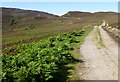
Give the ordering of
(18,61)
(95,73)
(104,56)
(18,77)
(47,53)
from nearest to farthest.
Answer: (18,77), (18,61), (95,73), (47,53), (104,56)

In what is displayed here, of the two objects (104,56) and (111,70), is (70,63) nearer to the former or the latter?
(111,70)

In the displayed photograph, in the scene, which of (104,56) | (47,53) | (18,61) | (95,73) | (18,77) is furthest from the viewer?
(104,56)

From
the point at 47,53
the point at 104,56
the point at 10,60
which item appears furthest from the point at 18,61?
the point at 104,56

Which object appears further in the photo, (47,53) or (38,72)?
(47,53)

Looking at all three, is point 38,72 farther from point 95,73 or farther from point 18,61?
point 95,73

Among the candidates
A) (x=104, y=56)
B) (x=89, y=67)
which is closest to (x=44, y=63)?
(x=89, y=67)

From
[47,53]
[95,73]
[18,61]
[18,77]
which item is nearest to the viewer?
[18,77]

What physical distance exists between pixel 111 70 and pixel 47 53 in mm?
5583

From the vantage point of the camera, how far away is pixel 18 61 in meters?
22.5

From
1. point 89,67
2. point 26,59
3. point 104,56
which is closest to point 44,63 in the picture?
point 26,59

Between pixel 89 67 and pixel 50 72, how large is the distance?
7309mm

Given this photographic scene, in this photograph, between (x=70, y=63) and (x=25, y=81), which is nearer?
(x=25, y=81)

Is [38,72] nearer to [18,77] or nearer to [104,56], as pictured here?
[18,77]

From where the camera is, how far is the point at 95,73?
24.6 metres
